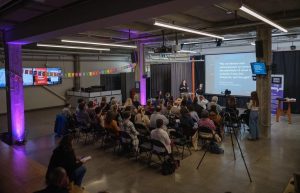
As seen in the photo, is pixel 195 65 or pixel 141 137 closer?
pixel 141 137

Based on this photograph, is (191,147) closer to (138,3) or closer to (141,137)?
(141,137)

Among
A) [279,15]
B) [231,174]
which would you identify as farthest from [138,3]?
[279,15]

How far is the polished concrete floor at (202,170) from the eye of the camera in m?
4.72

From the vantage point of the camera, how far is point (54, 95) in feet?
51.0

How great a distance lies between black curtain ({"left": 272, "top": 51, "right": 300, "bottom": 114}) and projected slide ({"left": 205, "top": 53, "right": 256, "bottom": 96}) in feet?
4.12

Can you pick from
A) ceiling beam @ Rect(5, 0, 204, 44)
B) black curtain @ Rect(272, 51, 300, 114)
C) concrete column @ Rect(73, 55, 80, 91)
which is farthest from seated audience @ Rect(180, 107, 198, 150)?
concrete column @ Rect(73, 55, 80, 91)

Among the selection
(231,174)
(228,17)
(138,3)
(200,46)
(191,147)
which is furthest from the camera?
(200,46)

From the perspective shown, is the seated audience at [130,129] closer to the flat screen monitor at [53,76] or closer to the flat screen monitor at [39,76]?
the flat screen monitor at [39,76]

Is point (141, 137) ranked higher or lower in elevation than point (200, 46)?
lower

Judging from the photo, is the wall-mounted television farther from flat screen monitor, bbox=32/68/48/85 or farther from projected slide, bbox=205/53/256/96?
projected slide, bbox=205/53/256/96

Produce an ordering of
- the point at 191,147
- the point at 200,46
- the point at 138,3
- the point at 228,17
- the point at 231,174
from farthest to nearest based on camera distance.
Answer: the point at 200,46
the point at 228,17
the point at 191,147
the point at 231,174
the point at 138,3

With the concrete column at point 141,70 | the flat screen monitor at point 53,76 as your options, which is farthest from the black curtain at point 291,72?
the flat screen monitor at point 53,76

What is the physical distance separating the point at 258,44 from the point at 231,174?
4.30m

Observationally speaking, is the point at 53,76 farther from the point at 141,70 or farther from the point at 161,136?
the point at 161,136
